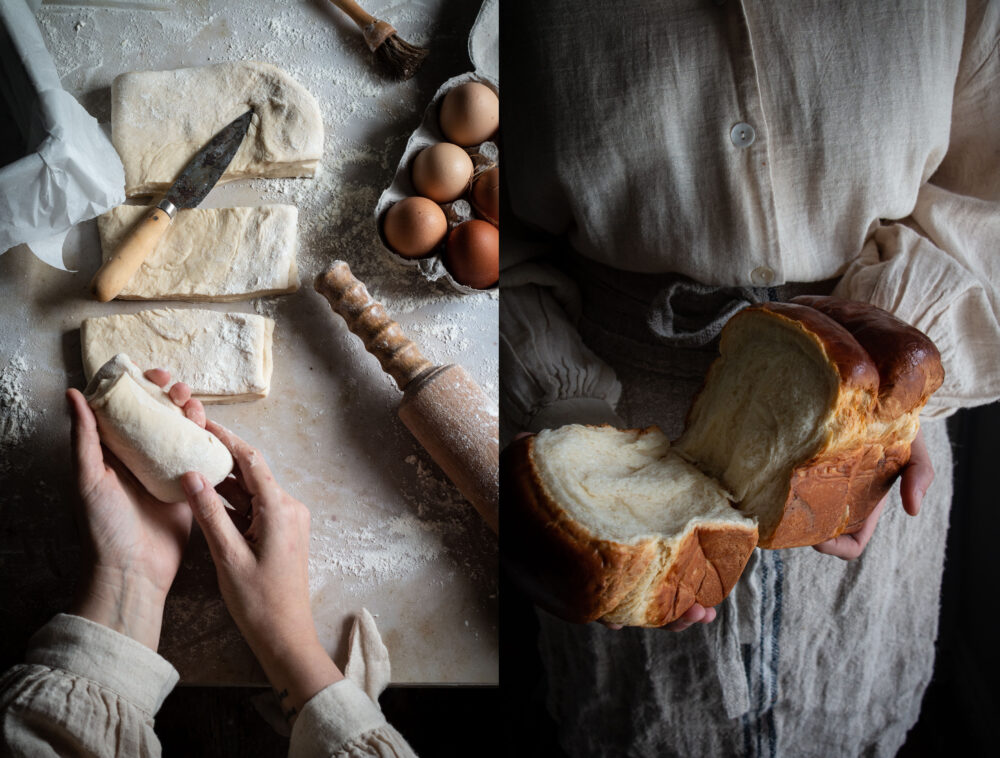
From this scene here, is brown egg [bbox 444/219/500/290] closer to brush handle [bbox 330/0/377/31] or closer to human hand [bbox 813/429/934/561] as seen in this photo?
brush handle [bbox 330/0/377/31]

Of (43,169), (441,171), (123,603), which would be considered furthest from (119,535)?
(441,171)

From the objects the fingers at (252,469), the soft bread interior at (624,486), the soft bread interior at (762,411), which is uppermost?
the soft bread interior at (762,411)

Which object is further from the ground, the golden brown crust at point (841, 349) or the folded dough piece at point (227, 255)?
the golden brown crust at point (841, 349)

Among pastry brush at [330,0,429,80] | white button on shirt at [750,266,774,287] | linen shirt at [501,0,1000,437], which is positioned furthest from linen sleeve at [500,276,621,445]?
pastry brush at [330,0,429,80]

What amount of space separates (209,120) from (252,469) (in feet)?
0.96

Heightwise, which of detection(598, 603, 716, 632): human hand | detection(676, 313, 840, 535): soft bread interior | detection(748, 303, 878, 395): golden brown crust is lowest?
detection(598, 603, 716, 632): human hand

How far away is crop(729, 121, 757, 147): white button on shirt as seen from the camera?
1.29 feet

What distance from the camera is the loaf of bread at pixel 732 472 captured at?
1.09 feet

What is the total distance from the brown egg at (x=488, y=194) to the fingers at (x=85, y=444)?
32 centimetres

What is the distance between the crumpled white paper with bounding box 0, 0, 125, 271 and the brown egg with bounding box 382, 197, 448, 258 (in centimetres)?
19

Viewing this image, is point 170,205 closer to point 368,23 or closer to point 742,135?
point 368,23

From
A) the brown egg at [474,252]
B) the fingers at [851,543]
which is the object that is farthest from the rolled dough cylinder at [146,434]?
the fingers at [851,543]

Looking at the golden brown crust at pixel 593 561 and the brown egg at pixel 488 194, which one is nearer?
the golden brown crust at pixel 593 561

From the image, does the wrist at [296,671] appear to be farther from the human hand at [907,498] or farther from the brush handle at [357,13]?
the brush handle at [357,13]
